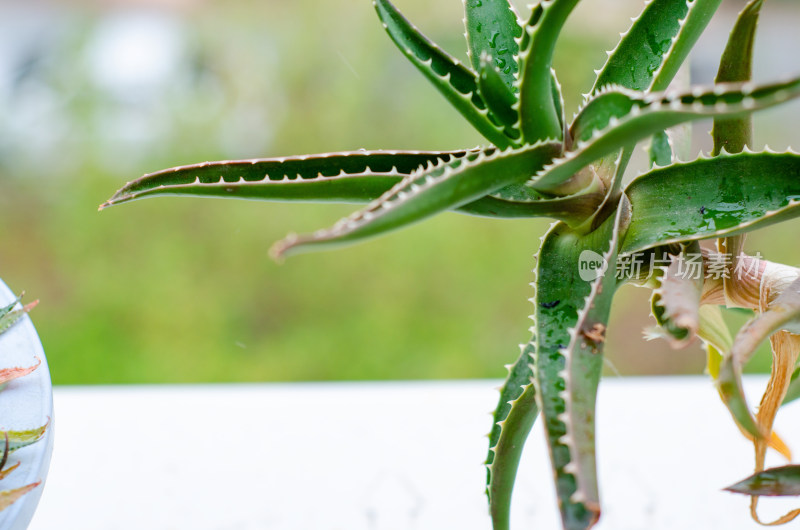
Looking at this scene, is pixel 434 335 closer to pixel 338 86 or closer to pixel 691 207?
pixel 338 86

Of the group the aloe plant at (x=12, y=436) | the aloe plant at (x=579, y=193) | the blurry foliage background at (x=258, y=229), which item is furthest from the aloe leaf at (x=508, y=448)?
the blurry foliage background at (x=258, y=229)

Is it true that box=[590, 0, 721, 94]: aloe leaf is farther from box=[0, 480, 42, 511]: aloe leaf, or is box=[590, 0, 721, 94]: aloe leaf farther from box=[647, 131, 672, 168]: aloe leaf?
box=[0, 480, 42, 511]: aloe leaf

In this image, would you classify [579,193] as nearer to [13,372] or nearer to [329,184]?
[329,184]

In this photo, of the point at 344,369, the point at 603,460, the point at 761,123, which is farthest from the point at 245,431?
the point at 761,123

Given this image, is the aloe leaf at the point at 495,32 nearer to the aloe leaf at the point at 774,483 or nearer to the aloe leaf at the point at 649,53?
the aloe leaf at the point at 649,53

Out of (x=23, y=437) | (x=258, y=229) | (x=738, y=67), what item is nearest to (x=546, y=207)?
(x=738, y=67)

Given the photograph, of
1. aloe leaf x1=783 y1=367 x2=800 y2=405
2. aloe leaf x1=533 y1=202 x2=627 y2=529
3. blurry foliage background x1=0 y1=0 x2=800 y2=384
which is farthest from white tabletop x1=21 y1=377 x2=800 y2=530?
blurry foliage background x1=0 y1=0 x2=800 y2=384
